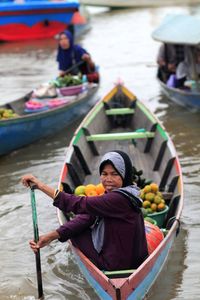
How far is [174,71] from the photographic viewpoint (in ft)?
38.5

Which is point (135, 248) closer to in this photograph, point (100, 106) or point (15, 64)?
point (100, 106)

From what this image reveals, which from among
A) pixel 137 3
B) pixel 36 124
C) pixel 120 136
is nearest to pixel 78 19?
pixel 137 3

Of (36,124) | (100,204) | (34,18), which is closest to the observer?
(100,204)

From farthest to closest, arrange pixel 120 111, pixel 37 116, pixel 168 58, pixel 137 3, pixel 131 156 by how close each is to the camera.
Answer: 1. pixel 137 3
2. pixel 168 58
3. pixel 37 116
4. pixel 120 111
5. pixel 131 156

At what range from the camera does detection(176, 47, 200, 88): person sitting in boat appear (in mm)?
10736

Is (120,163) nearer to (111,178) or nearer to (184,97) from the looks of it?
(111,178)

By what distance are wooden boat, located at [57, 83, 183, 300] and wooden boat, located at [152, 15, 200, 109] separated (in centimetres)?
153

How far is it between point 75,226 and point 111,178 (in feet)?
1.86

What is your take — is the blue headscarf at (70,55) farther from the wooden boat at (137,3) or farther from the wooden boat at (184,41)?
the wooden boat at (137,3)

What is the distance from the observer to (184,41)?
34.2 ft

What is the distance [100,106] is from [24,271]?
3.78 meters

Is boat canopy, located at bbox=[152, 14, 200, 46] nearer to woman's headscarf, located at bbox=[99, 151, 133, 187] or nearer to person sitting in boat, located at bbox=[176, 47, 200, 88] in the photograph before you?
Result: person sitting in boat, located at bbox=[176, 47, 200, 88]

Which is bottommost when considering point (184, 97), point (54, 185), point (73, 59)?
point (54, 185)

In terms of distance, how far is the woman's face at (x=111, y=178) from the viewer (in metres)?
4.40
